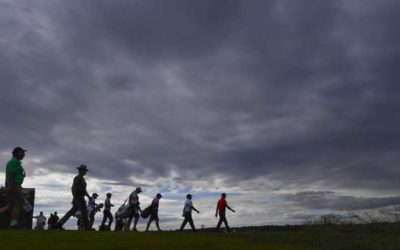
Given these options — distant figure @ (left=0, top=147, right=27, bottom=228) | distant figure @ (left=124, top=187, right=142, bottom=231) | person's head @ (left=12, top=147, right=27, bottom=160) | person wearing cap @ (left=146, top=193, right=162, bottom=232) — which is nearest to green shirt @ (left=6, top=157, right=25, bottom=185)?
distant figure @ (left=0, top=147, right=27, bottom=228)

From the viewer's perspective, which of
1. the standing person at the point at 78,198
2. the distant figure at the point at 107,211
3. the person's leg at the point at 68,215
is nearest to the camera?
the person's leg at the point at 68,215

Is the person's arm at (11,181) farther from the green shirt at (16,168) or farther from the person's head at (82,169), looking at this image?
the person's head at (82,169)

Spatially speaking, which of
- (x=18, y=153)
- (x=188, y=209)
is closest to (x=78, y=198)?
(x=18, y=153)

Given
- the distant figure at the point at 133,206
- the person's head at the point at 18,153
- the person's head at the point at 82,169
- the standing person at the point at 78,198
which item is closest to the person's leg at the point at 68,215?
the standing person at the point at 78,198

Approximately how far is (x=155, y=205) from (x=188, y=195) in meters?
1.61

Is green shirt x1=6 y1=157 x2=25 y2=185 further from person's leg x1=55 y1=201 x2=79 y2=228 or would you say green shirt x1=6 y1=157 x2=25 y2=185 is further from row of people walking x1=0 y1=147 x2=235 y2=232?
person's leg x1=55 y1=201 x2=79 y2=228

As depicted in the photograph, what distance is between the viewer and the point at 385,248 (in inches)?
554

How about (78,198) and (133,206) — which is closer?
(78,198)

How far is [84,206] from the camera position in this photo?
17.5 m

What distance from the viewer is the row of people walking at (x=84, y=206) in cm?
1461

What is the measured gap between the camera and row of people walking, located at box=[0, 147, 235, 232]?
47.9 feet

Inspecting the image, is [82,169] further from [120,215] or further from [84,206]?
[120,215]

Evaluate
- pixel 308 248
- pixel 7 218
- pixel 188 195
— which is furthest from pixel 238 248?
pixel 7 218

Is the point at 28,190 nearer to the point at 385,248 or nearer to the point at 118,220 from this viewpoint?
the point at 118,220
